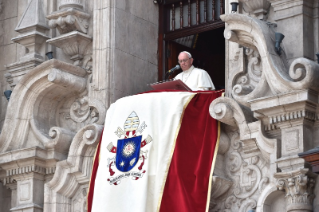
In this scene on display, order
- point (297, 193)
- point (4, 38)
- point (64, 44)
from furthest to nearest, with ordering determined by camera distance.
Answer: point (4, 38), point (64, 44), point (297, 193)

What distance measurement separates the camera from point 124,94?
18906 millimetres

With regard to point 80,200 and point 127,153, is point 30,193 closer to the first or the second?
point 80,200

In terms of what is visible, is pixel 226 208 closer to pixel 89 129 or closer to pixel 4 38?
pixel 89 129

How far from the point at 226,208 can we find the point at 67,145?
10.5 feet

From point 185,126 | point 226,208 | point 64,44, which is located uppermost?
point 64,44

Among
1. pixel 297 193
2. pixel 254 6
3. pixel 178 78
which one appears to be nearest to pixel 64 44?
pixel 178 78

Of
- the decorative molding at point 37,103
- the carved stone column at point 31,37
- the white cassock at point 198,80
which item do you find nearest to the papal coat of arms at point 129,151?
the white cassock at point 198,80

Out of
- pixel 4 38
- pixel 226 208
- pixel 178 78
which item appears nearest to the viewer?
pixel 226 208

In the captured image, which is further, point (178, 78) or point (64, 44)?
point (64, 44)

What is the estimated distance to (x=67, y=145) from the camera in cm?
1878

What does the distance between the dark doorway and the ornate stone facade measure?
1.16 ft

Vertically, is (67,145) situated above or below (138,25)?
below

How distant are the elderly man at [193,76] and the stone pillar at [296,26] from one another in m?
1.56

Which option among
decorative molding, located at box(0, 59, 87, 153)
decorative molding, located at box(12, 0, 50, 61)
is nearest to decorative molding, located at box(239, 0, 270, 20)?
decorative molding, located at box(0, 59, 87, 153)
